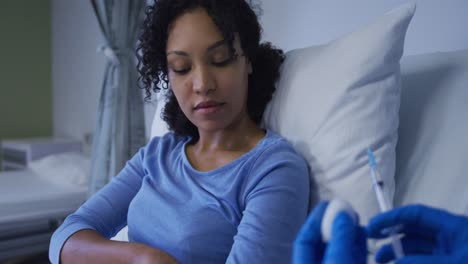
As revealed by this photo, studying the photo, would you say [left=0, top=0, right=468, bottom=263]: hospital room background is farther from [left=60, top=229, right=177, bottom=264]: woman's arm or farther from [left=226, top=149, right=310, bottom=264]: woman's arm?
[left=226, top=149, right=310, bottom=264]: woman's arm

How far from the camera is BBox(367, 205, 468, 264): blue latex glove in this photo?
354mm

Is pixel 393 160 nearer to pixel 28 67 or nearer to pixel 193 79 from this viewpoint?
pixel 193 79

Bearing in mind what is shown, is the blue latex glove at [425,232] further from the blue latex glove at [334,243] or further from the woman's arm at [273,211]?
the woman's arm at [273,211]

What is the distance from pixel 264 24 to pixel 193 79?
0.70 m

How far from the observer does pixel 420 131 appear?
2.57 feet

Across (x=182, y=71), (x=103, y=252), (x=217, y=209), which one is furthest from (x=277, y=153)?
(x=103, y=252)

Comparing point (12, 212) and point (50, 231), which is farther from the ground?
point (12, 212)

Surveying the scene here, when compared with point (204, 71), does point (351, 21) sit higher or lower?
higher

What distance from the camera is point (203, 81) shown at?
833 millimetres

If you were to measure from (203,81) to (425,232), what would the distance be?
54 cm

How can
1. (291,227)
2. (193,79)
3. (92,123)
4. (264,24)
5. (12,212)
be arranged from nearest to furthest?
1. (291,227)
2. (193,79)
3. (264,24)
4. (12,212)
5. (92,123)

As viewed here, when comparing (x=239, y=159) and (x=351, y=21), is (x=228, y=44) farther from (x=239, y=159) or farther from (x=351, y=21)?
(x=351, y=21)

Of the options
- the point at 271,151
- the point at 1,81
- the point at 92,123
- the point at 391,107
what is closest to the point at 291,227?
the point at 271,151

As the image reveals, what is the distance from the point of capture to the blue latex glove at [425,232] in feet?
1.16
